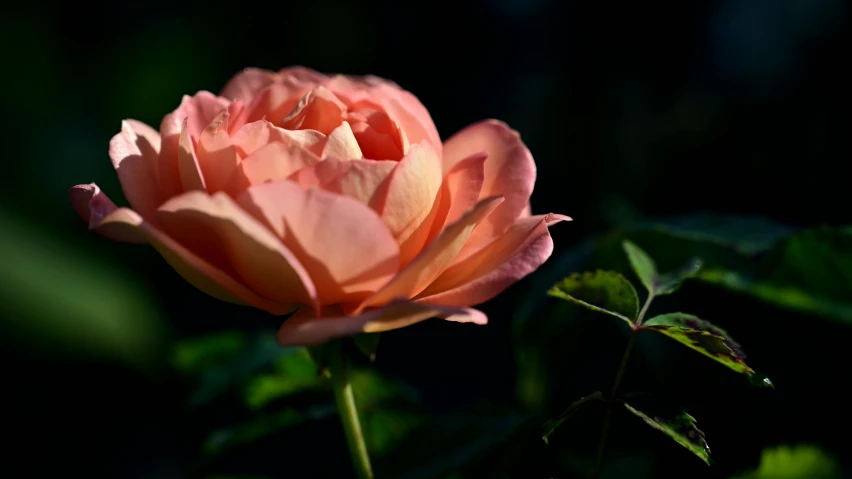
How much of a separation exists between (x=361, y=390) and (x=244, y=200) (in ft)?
1.10

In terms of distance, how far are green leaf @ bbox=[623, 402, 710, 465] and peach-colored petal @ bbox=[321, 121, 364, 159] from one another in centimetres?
21

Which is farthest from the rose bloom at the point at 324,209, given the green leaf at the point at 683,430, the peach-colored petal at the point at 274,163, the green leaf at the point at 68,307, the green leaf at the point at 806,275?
the green leaf at the point at 68,307

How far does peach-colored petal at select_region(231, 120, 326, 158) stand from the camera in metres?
0.44

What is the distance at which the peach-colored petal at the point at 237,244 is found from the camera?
0.38 m

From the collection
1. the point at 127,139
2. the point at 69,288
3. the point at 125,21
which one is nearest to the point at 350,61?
the point at 125,21

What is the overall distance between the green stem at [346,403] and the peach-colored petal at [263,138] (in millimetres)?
119

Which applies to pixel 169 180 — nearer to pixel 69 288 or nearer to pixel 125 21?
pixel 69 288

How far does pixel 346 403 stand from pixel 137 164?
0.20 m

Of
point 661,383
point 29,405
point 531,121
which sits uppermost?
point 661,383

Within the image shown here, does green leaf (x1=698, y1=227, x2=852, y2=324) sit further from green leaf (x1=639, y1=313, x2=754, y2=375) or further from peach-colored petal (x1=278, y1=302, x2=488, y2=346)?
peach-colored petal (x1=278, y1=302, x2=488, y2=346)

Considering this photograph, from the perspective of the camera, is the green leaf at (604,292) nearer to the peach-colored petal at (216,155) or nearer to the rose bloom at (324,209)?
the rose bloom at (324,209)

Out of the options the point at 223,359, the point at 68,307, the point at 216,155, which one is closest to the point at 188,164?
the point at 216,155

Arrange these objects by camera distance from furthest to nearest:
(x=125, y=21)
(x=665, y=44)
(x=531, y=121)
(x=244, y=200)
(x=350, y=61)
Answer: (x=125, y=21) < (x=350, y=61) < (x=531, y=121) < (x=665, y=44) < (x=244, y=200)

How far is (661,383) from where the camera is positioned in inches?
26.0
